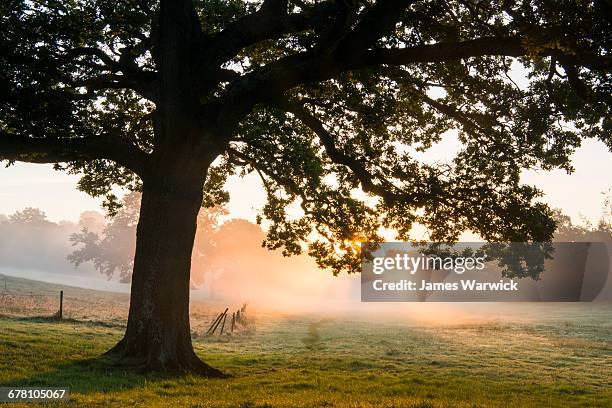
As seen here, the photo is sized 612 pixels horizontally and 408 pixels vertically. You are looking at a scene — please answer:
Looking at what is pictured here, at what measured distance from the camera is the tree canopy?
13477 millimetres

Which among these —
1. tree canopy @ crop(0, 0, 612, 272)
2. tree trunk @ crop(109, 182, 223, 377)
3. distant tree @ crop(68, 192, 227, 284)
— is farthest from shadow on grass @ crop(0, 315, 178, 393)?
distant tree @ crop(68, 192, 227, 284)

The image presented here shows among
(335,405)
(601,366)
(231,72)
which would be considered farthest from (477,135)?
(335,405)

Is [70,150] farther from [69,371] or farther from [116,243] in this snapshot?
[116,243]

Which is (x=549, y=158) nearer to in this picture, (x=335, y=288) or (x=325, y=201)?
(x=325, y=201)

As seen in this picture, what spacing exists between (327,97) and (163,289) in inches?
384

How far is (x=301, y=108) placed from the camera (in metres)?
19.2

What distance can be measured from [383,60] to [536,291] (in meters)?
88.3

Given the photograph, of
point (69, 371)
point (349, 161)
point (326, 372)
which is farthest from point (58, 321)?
point (349, 161)

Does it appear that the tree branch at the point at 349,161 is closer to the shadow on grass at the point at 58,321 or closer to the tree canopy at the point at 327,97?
the tree canopy at the point at 327,97

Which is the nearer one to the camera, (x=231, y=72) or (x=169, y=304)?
(x=169, y=304)

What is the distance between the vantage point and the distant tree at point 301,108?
13.7m

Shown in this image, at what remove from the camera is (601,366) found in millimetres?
21969

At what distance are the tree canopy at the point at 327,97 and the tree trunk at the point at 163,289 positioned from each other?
1.59 m

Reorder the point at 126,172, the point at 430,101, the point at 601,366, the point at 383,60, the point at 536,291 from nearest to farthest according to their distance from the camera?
the point at 383,60 < the point at 430,101 < the point at 601,366 < the point at 126,172 < the point at 536,291
